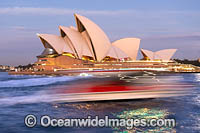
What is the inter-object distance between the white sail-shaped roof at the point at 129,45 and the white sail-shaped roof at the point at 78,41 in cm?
1162

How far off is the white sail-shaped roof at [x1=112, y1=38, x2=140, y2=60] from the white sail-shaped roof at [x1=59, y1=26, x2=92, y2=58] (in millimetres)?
11617

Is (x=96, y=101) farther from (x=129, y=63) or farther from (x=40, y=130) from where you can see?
(x=129, y=63)

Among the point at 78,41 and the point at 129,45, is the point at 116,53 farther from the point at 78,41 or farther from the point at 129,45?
the point at 78,41

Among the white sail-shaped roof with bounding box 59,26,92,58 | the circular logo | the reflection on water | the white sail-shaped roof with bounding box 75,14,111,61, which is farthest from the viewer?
the white sail-shaped roof with bounding box 59,26,92,58

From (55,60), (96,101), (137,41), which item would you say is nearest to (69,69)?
(55,60)

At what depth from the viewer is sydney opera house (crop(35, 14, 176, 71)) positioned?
6266 cm

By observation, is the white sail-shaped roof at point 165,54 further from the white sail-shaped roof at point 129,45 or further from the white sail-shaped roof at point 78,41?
the white sail-shaped roof at point 78,41

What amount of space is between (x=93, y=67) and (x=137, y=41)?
1652 centimetres

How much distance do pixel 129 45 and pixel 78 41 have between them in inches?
717

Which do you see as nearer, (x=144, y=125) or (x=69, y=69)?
(x=144, y=125)

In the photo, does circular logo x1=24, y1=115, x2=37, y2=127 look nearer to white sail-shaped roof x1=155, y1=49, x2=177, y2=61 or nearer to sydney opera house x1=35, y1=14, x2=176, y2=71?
sydney opera house x1=35, y1=14, x2=176, y2=71

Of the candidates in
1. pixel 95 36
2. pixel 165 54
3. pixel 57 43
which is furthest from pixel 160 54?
pixel 57 43

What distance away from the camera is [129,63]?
71250mm

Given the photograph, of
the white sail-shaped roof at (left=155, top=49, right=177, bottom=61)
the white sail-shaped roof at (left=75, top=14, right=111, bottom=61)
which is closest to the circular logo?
the white sail-shaped roof at (left=75, top=14, right=111, bottom=61)
